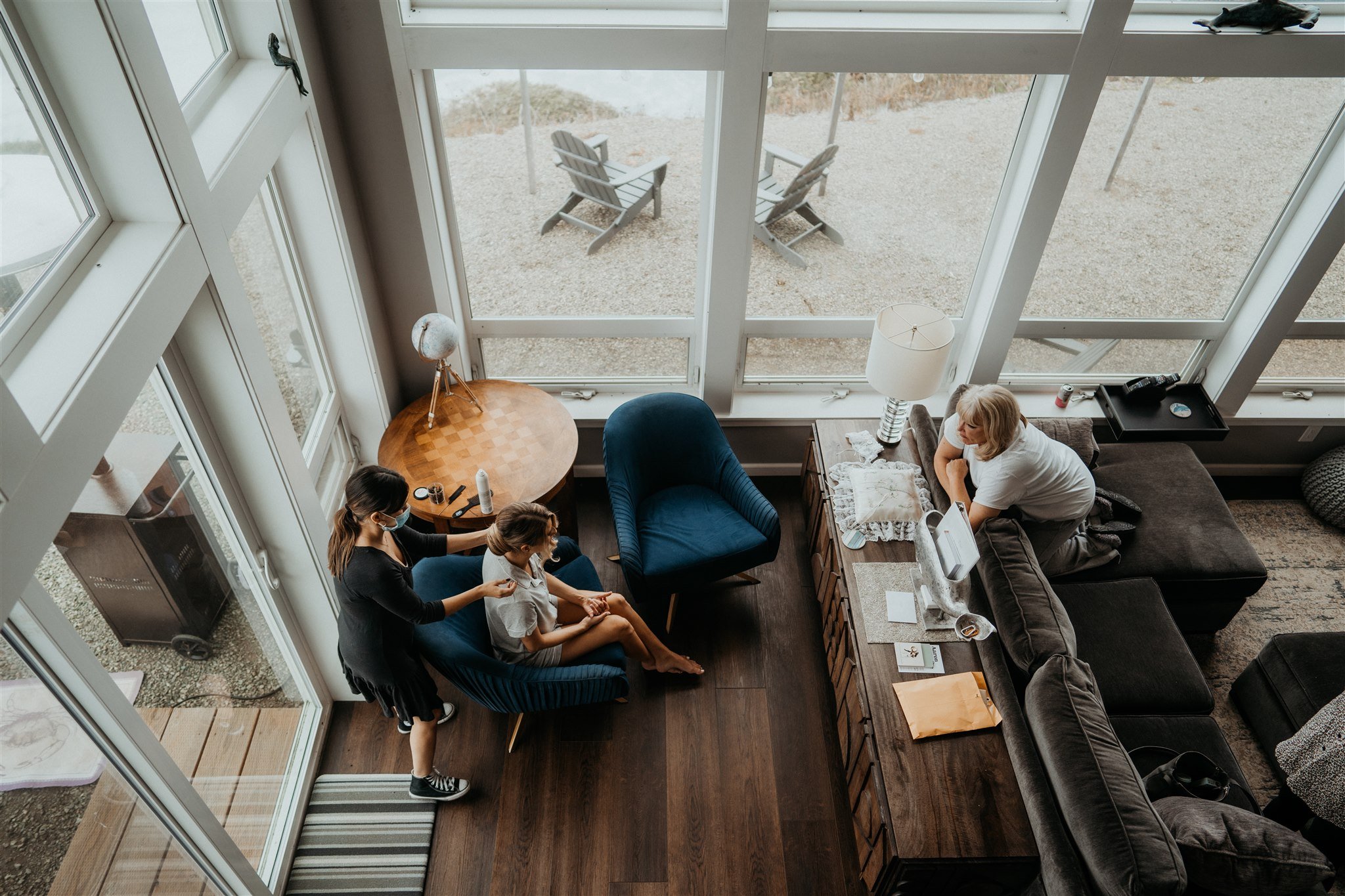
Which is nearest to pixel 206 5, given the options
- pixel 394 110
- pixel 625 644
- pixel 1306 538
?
pixel 394 110

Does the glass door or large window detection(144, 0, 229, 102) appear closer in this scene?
the glass door

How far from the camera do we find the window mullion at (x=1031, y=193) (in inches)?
128

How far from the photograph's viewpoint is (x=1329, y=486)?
4.39m

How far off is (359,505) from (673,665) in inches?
64.2

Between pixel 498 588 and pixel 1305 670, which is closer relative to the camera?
pixel 498 588

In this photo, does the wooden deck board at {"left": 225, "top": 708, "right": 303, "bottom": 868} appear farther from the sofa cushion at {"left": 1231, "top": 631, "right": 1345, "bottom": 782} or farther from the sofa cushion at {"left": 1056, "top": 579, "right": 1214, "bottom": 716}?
the sofa cushion at {"left": 1231, "top": 631, "right": 1345, "bottom": 782}

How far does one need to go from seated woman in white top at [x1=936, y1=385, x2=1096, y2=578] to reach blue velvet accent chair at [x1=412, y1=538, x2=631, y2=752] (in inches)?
61.2

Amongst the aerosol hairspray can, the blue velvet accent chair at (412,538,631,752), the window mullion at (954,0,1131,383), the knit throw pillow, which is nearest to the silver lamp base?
the knit throw pillow

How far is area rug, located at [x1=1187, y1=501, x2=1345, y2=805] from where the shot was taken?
354cm

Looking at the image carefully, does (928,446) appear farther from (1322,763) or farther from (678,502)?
(1322,763)

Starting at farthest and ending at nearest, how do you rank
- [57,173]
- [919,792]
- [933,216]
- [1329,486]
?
1. [1329,486]
2. [933,216]
3. [919,792]
4. [57,173]

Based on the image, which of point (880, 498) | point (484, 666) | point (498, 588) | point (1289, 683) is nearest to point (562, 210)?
point (498, 588)

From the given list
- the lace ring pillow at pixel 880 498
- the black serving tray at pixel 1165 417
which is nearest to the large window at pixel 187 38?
the lace ring pillow at pixel 880 498

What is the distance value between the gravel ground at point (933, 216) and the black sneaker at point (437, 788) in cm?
203
